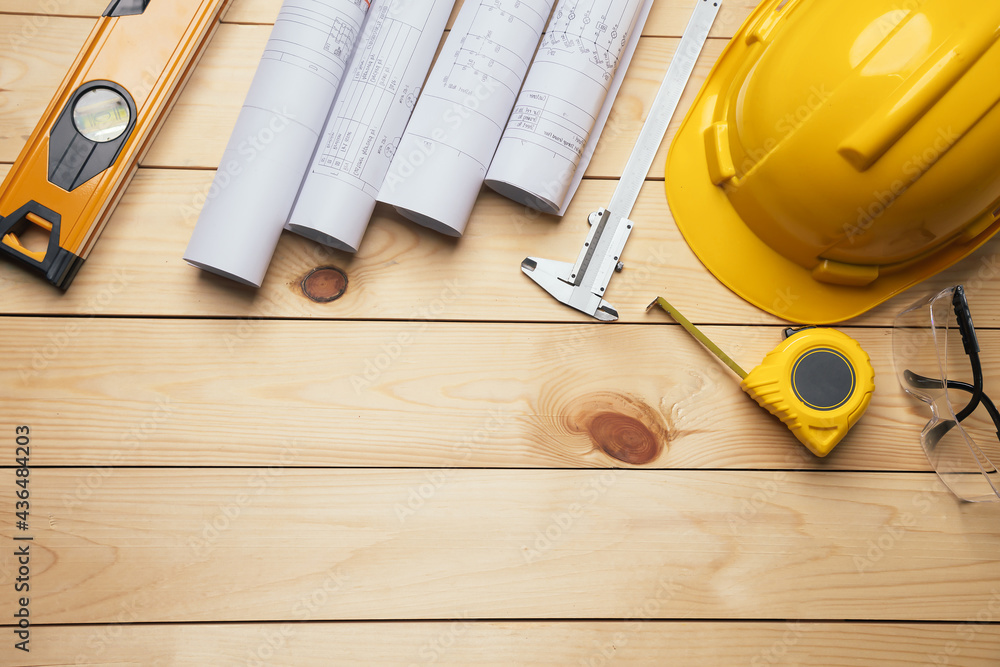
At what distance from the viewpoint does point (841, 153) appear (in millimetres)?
566

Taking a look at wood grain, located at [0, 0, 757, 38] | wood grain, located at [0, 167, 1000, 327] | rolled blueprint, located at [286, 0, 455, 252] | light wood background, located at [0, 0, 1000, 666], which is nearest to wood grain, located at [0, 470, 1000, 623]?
light wood background, located at [0, 0, 1000, 666]

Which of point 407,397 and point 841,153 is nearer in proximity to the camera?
point 841,153

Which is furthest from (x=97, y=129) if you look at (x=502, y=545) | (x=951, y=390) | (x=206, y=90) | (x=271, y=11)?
(x=951, y=390)

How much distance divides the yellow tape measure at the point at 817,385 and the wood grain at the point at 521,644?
0.22m

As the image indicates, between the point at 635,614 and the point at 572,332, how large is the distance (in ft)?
1.06

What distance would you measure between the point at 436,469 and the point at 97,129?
0.54m

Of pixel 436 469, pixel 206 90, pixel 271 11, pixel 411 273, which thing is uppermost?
pixel 271 11

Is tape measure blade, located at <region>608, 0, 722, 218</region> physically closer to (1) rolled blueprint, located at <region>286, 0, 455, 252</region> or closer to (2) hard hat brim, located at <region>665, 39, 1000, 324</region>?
(2) hard hat brim, located at <region>665, 39, 1000, 324</region>

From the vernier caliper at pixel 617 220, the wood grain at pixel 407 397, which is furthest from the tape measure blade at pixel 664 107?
the wood grain at pixel 407 397

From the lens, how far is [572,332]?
69cm

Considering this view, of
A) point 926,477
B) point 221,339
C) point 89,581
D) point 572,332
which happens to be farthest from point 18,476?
point 926,477

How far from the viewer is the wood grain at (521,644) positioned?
642mm

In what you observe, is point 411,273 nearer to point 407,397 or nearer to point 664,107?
point 407,397

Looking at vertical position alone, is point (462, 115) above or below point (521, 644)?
above
